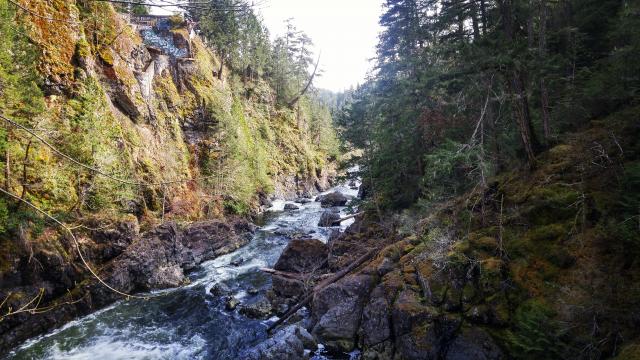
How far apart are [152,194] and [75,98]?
7.12 metres

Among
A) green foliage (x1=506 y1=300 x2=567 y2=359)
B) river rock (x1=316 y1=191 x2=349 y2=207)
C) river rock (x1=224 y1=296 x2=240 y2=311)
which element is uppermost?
green foliage (x1=506 y1=300 x2=567 y2=359)

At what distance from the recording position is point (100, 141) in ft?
63.0

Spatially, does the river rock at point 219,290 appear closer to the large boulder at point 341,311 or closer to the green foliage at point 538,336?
the large boulder at point 341,311

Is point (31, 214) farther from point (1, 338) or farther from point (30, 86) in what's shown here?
point (30, 86)

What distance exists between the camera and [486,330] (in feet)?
27.8

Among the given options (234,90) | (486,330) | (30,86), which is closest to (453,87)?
(486,330)

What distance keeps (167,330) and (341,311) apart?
7.16 meters

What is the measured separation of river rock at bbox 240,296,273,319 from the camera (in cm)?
1427

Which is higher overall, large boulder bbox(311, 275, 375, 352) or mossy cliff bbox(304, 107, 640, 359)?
mossy cliff bbox(304, 107, 640, 359)

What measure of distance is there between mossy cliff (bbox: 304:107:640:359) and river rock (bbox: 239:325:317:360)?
50cm

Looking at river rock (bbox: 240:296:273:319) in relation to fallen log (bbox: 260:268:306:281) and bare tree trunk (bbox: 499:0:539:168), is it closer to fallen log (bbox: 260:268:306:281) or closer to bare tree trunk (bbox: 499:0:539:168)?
fallen log (bbox: 260:268:306:281)

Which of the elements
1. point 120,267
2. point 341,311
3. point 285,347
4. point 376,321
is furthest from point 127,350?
point 376,321

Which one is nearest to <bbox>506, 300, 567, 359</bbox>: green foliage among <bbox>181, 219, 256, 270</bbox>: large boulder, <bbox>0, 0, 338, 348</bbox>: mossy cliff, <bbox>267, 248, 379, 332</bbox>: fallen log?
<bbox>267, 248, 379, 332</bbox>: fallen log

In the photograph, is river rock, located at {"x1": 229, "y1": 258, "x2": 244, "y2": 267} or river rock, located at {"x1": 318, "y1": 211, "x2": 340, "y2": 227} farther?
river rock, located at {"x1": 318, "y1": 211, "x2": 340, "y2": 227}
